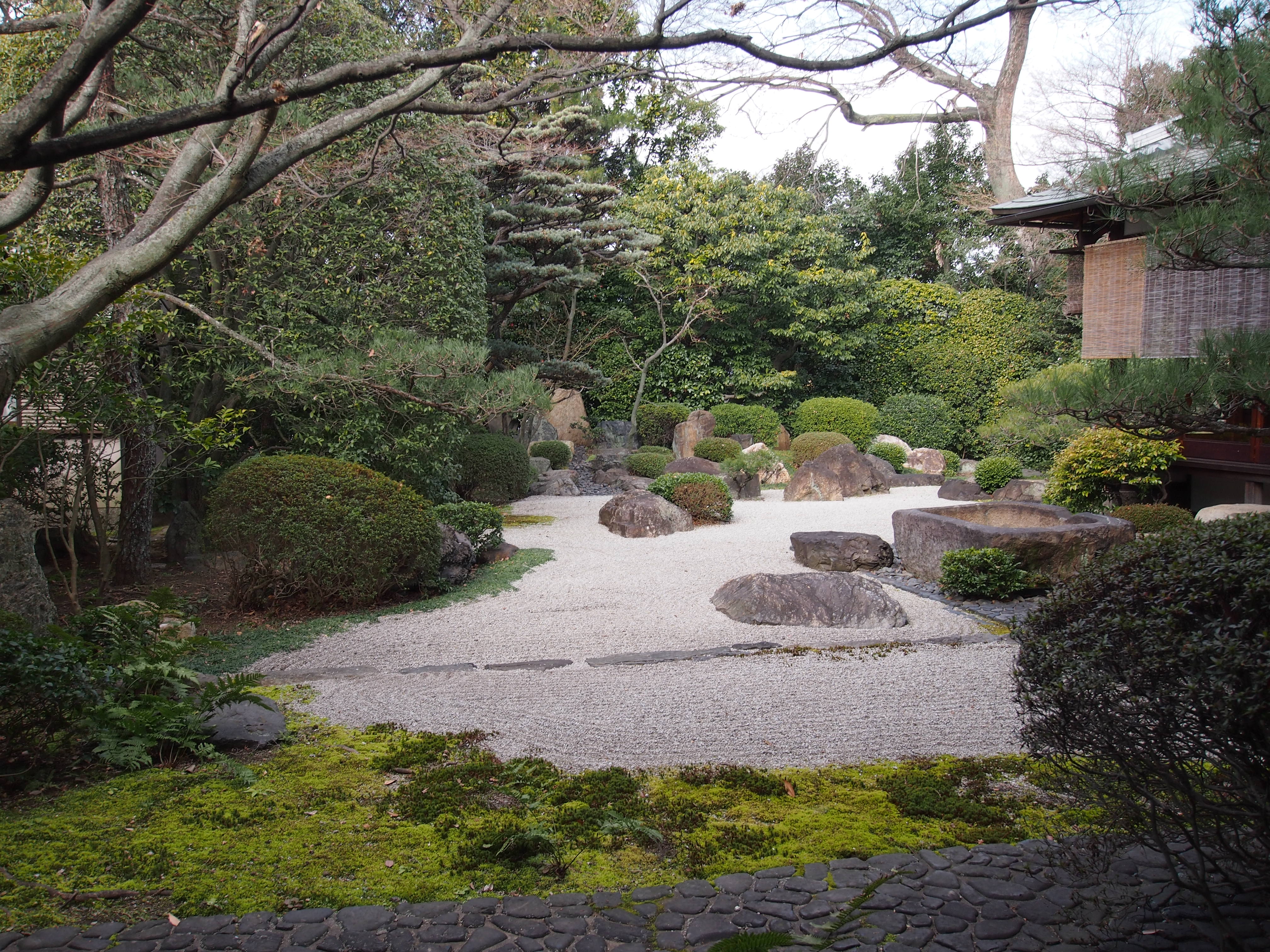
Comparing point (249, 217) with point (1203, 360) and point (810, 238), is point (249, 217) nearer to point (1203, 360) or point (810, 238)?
point (1203, 360)

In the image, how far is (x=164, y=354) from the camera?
799 cm

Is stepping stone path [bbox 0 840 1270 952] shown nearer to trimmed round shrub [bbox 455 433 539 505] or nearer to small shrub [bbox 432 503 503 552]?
small shrub [bbox 432 503 503 552]

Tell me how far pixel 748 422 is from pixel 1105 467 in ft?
29.3

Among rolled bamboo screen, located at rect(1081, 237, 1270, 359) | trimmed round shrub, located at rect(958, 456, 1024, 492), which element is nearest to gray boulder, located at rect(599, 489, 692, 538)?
rolled bamboo screen, located at rect(1081, 237, 1270, 359)

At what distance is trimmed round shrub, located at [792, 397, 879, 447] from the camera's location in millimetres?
17578

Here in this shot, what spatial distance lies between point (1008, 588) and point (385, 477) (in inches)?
204

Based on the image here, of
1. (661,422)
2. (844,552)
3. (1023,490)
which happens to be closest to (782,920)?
(844,552)

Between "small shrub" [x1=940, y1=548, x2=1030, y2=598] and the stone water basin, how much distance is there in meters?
0.15

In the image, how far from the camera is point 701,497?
10.9 meters

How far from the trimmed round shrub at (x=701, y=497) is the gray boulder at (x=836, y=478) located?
101 inches

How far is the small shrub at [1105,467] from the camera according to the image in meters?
9.16

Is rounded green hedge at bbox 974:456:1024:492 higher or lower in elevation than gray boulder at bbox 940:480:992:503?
higher

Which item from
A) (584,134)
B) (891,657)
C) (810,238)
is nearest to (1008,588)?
(891,657)

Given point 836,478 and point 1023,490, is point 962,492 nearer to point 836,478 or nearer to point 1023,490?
point 1023,490
